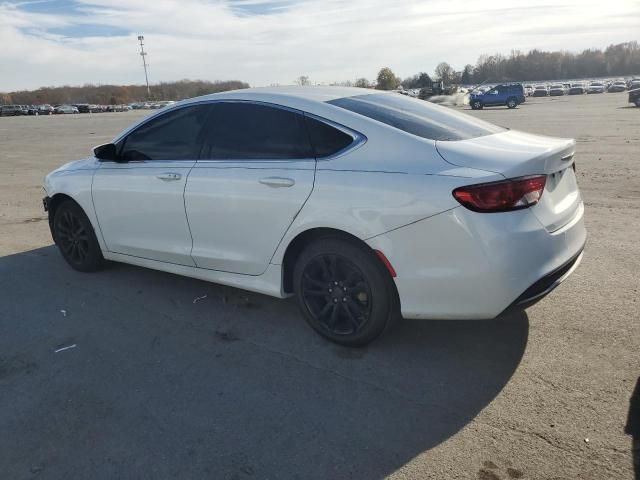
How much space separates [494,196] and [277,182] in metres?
1.41

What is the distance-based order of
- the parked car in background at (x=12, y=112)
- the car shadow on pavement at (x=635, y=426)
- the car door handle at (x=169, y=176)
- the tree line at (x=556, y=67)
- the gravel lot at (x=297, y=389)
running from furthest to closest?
the tree line at (x=556, y=67) < the parked car in background at (x=12, y=112) < the car door handle at (x=169, y=176) < the gravel lot at (x=297, y=389) < the car shadow on pavement at (x=635, y=426)

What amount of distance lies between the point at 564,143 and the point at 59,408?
3.52m

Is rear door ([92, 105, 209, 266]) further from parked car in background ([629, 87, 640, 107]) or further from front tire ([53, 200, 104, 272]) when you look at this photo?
parked car in background ([629, 87, 640, 107])

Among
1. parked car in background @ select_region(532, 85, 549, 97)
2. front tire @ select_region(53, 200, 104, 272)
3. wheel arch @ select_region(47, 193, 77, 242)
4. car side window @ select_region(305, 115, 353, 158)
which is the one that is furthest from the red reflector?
parked car in background @ select_region(532, 85, 549, 97)

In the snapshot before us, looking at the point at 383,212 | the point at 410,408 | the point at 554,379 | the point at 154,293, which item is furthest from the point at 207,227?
the point at 554,379

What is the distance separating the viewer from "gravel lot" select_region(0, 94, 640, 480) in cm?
257

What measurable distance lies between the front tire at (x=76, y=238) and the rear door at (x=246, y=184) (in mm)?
1493

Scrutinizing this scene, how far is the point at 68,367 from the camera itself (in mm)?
3541

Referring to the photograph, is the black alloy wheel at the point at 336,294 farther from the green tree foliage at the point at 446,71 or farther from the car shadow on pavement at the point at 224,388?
the green tree foliage at the point at 446,71

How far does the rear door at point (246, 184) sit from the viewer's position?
3.60 metres

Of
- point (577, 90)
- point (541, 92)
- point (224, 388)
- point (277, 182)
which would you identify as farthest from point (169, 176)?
point (577, 90)

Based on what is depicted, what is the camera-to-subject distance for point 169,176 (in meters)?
4.22

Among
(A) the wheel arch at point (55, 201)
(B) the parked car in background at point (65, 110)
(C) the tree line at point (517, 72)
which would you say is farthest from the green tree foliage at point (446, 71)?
(A) the wheel arch at point (55, 201)

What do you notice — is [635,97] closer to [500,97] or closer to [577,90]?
[500,97]
